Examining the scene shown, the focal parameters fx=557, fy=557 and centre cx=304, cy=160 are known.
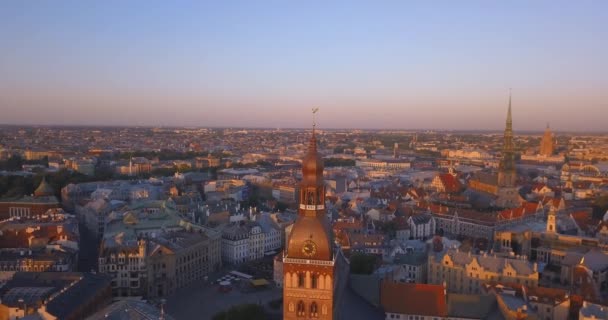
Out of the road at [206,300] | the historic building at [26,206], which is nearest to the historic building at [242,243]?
the road at [206,300]

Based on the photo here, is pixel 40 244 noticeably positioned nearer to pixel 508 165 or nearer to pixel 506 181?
pixel 506 181

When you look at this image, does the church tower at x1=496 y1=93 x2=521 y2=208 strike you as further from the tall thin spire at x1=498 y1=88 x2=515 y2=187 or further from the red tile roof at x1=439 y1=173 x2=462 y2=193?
the red tile roof at x1=439 y1=173 x2=462 y2=193

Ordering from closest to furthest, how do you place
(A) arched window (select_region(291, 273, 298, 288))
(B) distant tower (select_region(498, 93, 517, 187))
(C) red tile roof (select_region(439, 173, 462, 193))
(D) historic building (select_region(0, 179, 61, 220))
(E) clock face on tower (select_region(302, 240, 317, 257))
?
(E) clock face on tower (select_region(302, 240, 317, 257)) → (A) arched window (select_region(291, 273, 298, 288)) → (D) historic building (select_region(0, 179, 61, 220)) → (B) distant tower (select_region(498, 93, 517, 187)) → (C) red tile roof (select_region(439, 173, 462, 193))

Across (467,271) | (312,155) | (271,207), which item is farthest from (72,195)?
(312,155)

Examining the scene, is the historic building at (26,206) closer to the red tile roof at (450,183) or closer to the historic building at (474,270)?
the historic building at (474,270)

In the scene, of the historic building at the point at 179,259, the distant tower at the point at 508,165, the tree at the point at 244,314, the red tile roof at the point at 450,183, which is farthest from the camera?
the red tile roof at the point at 450,183

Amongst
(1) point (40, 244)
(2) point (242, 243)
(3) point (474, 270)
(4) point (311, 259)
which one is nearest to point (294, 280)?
(4) point (311, 259)

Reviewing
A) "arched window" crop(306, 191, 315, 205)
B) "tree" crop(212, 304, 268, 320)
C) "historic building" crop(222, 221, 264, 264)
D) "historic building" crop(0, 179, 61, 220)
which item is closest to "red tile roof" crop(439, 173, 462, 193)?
"historic building" crop(222, 221, 264, 264)

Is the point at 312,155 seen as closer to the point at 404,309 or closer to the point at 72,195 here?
the point at 404,309
